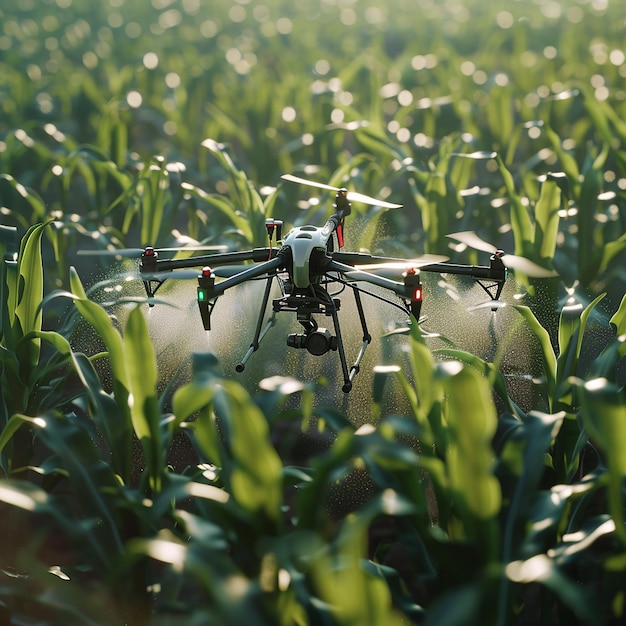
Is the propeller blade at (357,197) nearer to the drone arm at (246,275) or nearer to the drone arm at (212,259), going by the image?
the drone arm at (212,259)

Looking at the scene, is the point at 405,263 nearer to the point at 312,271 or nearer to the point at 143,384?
the point at 312,271

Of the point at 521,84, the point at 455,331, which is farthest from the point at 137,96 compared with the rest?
the point at 455,331

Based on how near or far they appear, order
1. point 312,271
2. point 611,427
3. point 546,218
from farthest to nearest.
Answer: point 546,218
point 312,271
point 611,427

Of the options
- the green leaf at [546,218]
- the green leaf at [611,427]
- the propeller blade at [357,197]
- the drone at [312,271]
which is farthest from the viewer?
the green leaf at [546,218]

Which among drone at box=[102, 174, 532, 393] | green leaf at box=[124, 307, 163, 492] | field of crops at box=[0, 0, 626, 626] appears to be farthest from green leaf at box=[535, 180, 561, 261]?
green leaf at box=[124, 307, 163, 492]

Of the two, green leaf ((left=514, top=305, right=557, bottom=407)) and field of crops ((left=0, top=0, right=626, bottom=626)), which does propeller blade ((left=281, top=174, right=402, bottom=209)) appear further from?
green leaf ((left=514, top=305, right=557, bottom=407))

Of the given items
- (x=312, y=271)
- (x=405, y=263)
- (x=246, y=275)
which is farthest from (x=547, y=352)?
(x=246, y=275)

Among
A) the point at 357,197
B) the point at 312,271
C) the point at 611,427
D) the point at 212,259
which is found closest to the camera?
the point at 611,427

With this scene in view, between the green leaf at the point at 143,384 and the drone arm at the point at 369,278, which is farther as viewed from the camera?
the drone arm at the point at 369,278

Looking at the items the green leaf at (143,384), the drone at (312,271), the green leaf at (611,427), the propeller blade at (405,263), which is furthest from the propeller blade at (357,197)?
the green leaf at (611,427)

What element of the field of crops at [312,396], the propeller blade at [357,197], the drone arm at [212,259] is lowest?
the field of crops at [312,396]
